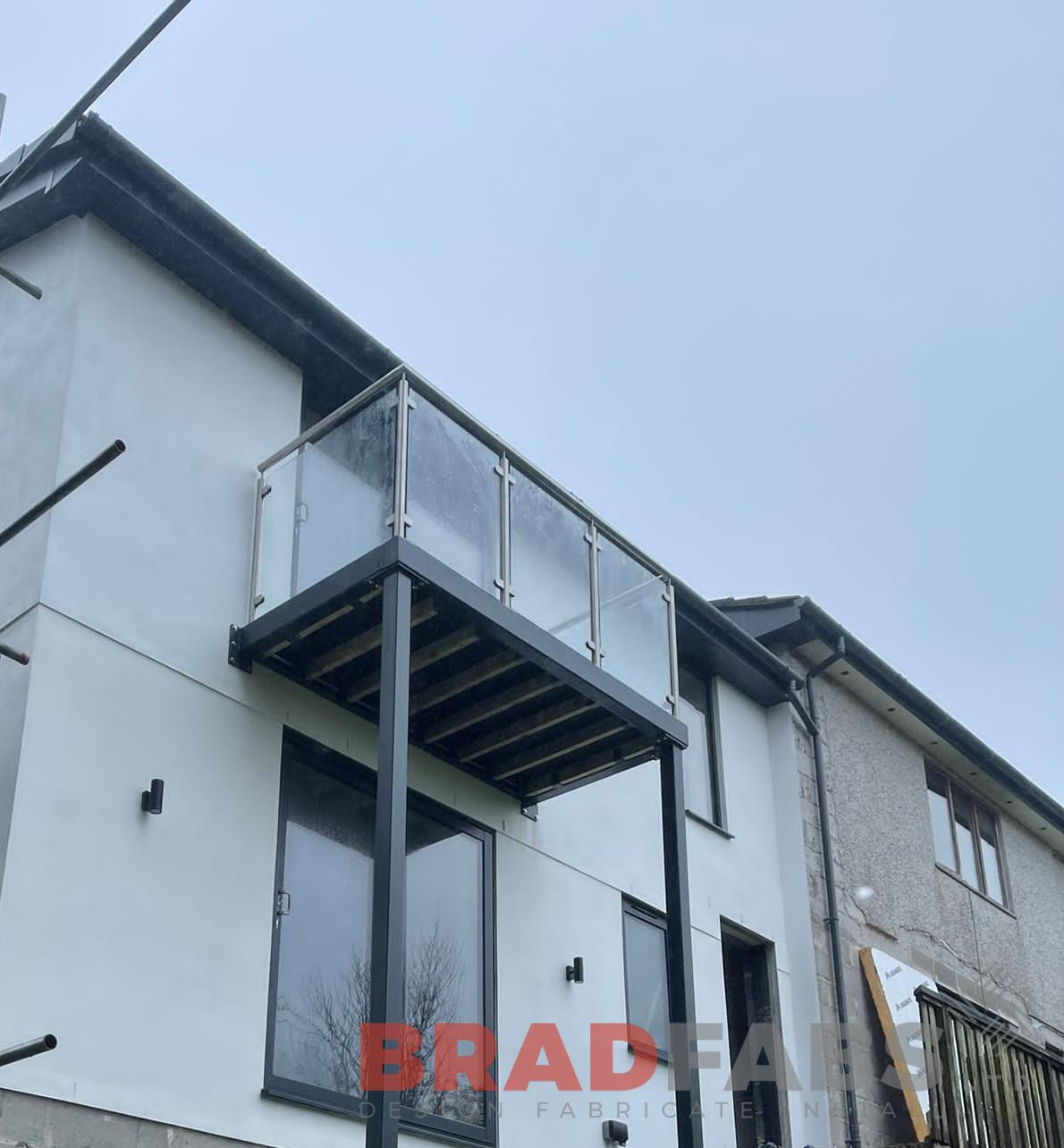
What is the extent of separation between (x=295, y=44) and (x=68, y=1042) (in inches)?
1117

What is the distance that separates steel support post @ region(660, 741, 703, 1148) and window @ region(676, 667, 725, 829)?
247 centimetres

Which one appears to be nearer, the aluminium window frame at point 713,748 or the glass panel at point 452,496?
the glass panel at point 452,496

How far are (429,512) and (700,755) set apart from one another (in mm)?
5147

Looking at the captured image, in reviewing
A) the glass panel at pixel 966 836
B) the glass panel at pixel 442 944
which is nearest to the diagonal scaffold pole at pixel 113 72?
the glass panel at pixel 442 944

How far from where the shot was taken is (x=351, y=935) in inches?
360

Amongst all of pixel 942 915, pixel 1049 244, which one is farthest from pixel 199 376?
pixel 1049 244

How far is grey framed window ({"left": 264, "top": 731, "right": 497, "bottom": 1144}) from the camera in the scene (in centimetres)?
856

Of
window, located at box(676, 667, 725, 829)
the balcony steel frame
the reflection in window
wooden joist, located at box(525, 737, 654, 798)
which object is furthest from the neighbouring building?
the reflection in window

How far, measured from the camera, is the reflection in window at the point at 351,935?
8.59m

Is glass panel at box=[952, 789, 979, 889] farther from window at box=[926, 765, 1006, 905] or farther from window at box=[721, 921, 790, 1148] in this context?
window at box=[721, 921, 790, 1148]

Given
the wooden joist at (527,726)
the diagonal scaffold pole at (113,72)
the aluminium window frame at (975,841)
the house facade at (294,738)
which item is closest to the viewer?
the diagonal scaffold pole at (113,72)

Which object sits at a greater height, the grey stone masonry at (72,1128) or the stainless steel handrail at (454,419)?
the stainless steel handrail at (454,419)

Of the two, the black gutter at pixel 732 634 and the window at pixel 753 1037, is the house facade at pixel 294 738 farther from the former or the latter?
the black gutter at pixel 732 634

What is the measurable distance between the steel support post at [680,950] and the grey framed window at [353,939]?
1166 millimetres
